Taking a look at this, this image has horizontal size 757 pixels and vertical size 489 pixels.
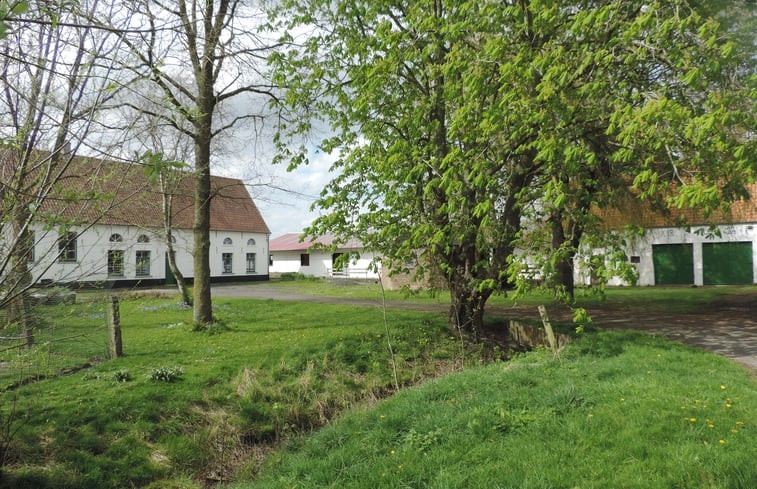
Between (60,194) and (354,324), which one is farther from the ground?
(60,194)

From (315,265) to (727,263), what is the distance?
102 ft

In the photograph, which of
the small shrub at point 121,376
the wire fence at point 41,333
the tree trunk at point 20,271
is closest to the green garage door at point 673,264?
the small shrub at point 121,376

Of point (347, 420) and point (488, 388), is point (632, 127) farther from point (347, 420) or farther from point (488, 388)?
point (347, 420)

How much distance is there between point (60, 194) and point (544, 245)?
6.93 m

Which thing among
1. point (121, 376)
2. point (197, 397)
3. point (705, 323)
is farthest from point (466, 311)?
point (121, 376)

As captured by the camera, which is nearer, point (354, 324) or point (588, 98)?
point (588, 98)

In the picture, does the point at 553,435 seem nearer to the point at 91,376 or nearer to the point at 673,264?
the point at 91,376

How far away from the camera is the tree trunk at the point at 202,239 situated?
39.7 ft

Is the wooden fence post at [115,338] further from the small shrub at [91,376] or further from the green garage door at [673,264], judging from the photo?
the green garage door at [673,264]

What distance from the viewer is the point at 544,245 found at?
7.68 meters

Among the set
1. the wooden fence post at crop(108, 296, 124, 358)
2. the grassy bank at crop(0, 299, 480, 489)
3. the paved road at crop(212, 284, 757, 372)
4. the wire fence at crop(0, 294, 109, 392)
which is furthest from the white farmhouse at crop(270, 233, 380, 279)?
the wire fence at crop(0, 294, 109, 392)

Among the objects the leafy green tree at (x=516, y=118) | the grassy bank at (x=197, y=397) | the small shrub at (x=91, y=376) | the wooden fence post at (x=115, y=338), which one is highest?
the leafy green tree at (x=516, y=118)

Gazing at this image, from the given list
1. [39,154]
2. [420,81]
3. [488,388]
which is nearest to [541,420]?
[488,388]

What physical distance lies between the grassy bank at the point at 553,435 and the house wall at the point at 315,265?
28.7 m
